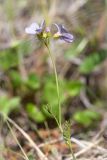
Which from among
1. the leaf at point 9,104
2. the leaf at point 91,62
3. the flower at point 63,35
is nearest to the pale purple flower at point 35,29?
the flower at point 63,35

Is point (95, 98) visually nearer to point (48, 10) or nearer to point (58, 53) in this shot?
point (58, 53)

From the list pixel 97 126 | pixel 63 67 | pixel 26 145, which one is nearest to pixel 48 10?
pixel 63 67

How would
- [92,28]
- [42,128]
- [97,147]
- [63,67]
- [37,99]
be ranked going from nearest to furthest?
[97,147]
[42,128]
[37,99]
[63,67]
[92,28]

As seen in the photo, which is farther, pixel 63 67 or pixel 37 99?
pixel 63 67

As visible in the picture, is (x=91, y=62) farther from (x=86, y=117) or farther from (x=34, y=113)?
(x=34, y=113)

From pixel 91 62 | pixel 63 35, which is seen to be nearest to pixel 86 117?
pixel 91 62

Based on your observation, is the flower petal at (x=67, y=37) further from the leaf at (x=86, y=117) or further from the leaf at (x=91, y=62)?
the leaf at (x=91, y=62)
